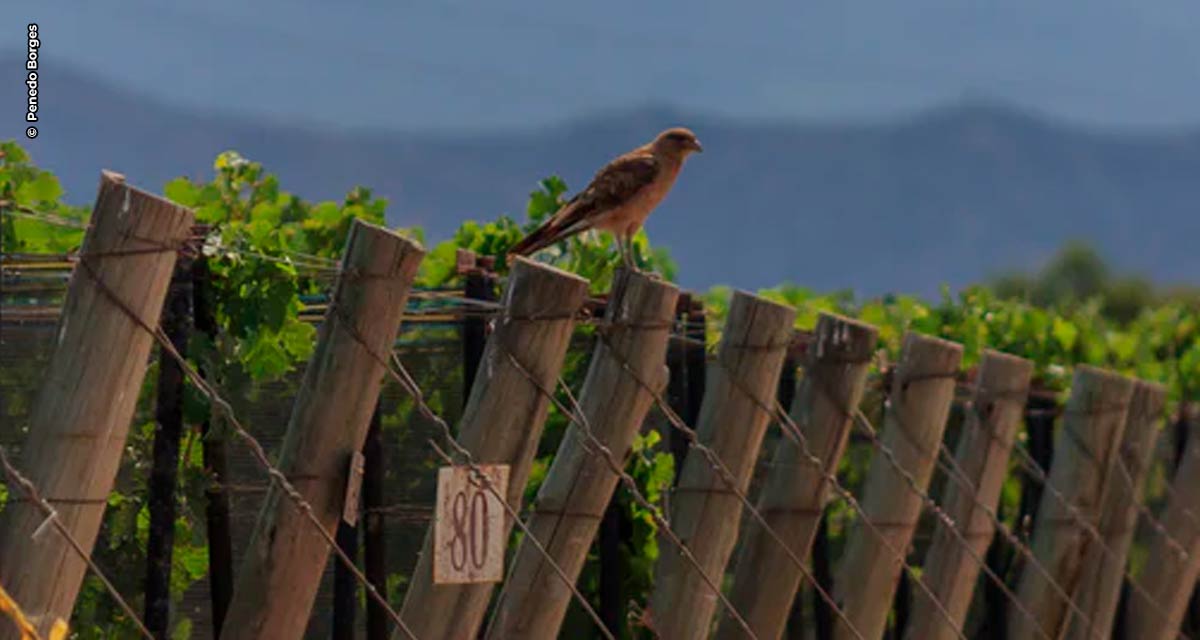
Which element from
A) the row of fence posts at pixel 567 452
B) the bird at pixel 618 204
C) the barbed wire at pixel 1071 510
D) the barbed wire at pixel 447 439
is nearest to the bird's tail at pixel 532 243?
the bird at pixel 618 204

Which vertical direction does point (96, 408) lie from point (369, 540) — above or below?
above

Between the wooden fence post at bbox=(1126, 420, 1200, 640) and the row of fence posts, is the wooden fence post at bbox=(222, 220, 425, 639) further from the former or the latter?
the wooden fence post at bbox=(1126, 420, 1200, 640)

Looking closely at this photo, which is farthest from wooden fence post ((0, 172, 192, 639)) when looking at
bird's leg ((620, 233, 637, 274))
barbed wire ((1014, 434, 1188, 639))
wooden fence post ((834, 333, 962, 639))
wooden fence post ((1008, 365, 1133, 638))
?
wooden fence post ((1008, 365, 1133, 638))

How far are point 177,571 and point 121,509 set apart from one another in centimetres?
28

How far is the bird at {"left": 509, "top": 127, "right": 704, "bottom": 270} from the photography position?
25.6 feet

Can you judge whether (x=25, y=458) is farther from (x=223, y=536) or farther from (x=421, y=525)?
(x=421, y=525)

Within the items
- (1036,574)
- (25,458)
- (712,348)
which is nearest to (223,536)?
(25,458)

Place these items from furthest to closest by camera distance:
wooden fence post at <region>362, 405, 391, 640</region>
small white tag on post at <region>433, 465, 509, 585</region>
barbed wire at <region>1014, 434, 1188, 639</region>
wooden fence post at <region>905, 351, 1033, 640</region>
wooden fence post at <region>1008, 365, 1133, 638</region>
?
1. wooden fence post at <region>1008, 365, 1133, 638</region>
2. barbed wire at <region>1014, 434, 1188, 639</region>
3. wooden fence post at <region>905, 351, 1033, 640</region>
4. wooden fence post at <region>362, 405, 391, 640</region>
5. small white tag on post at <region>433, 465, 509, 585</region>

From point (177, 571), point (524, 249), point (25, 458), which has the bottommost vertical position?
point (177, 571)

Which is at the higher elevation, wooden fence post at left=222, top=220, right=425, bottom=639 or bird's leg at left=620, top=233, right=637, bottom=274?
bird's leg at left=620, top=233, right=637, bottom=274

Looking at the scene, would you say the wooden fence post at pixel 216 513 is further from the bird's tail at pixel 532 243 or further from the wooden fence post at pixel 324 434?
the bird's tail at pixel 532 243

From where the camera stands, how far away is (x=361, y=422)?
237 inches

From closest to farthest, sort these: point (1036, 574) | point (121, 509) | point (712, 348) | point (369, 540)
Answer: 1. point (121, 509)
2. point (369, 540)
3. point (712, 348)
4. point (1036, 574)

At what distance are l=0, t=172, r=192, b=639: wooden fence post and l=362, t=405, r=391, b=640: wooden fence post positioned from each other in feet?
6.08
